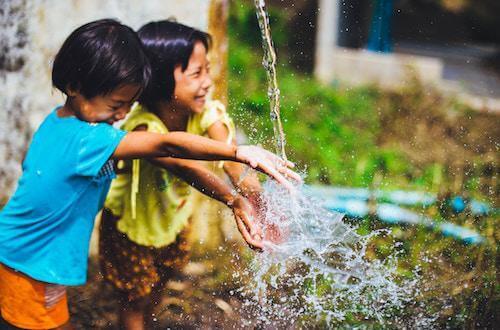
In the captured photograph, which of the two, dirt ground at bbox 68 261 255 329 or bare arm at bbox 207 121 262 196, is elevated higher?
bare arm at bbox 207 121 262 196

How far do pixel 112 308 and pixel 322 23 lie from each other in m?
4.34

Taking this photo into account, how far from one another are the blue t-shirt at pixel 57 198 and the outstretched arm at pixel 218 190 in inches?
11.5

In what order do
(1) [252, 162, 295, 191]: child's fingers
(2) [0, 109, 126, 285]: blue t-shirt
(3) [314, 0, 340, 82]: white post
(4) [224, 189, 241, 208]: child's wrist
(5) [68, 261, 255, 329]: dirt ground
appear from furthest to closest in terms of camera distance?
(3) [314, 0, 340, 82]: white post, (5) [68, 261, 255, 329]: dirt ground, (4) [224, 189, 241, 208]: child's wrist, (2) [0, 109, 126, 285]: blue t-shirt, (1) [252, 162, 295, 191]: child's fingers

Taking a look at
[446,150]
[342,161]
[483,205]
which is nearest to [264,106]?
[342,161]

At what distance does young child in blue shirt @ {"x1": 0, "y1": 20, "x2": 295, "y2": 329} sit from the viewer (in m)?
1.99

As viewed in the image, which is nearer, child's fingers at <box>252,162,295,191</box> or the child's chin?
child's fingers at <box>252,162,295,191</box>

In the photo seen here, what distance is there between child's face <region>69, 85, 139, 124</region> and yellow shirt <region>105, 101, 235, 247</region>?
334mm

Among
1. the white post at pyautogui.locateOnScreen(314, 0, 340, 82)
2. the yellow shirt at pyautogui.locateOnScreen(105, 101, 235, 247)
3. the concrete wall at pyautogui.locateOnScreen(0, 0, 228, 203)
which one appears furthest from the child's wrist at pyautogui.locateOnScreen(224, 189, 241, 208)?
the white post at pyautogui.locateOnScreen(314, 0, 340, 82)

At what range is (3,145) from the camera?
3.21 meters

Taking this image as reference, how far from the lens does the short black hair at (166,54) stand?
2395 mm

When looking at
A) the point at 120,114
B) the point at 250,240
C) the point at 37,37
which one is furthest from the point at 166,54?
the point at 37,37

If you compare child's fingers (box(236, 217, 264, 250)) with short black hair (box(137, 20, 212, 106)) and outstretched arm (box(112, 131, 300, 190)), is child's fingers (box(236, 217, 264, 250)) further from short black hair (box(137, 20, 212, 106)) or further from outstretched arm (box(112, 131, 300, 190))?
short black hair (box(137, 20, 212, 106))

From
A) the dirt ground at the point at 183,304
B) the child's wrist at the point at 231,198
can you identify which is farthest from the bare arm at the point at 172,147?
the dirt ground at the point at 183,304

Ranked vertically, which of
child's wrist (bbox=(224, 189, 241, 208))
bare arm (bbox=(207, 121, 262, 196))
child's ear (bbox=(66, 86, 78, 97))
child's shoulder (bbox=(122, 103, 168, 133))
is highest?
child's ear (bbox=(66, 86, 78, 97))
